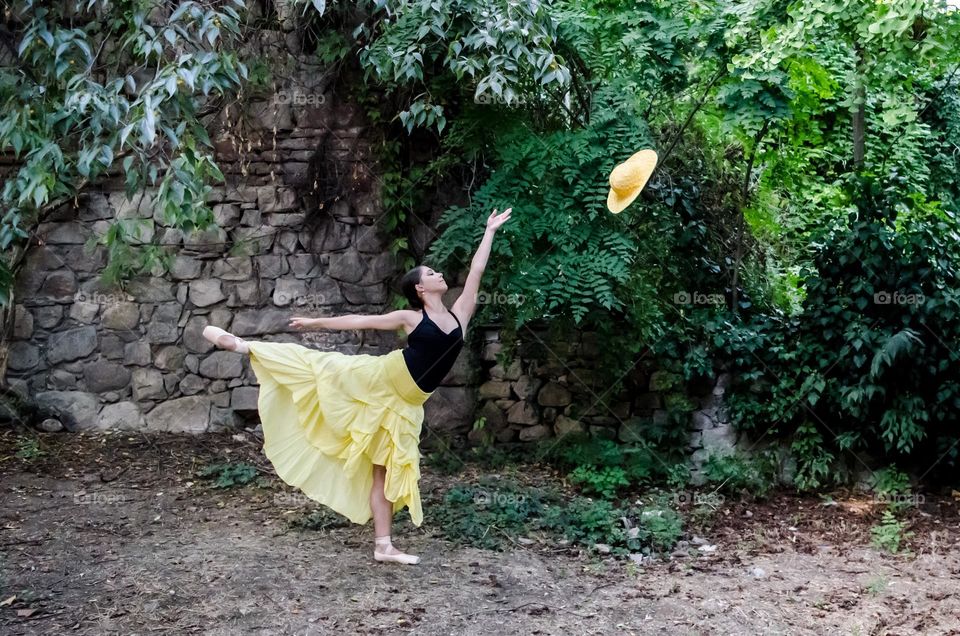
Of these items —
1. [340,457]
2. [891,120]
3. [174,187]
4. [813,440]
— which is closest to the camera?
[174,187]

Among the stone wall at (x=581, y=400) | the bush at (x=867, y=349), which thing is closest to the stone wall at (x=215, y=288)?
the stone wall at (x=581, y=400)

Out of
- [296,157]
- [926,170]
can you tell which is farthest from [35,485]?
[926,170]

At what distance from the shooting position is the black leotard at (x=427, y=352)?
482cm

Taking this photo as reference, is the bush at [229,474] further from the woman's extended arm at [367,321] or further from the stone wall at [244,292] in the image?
the woman's extended arm at [367,321]

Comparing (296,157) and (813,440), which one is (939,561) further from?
(296,157)

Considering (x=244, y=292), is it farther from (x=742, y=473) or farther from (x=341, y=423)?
(x=742, y=473)

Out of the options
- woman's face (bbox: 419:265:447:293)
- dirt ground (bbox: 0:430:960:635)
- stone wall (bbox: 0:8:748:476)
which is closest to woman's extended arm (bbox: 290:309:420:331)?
woman's face (bbox: 419:265:447:293)

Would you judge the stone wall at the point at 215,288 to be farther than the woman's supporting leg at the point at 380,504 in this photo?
Yes

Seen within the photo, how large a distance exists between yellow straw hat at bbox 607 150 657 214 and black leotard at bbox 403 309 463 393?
1.38 metres

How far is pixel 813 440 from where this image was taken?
6.44 meters

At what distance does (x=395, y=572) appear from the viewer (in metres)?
4.84

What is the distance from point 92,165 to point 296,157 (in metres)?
2.55

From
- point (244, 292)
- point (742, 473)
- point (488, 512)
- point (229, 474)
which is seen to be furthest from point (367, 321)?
point (742, 473)

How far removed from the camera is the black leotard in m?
4.82
